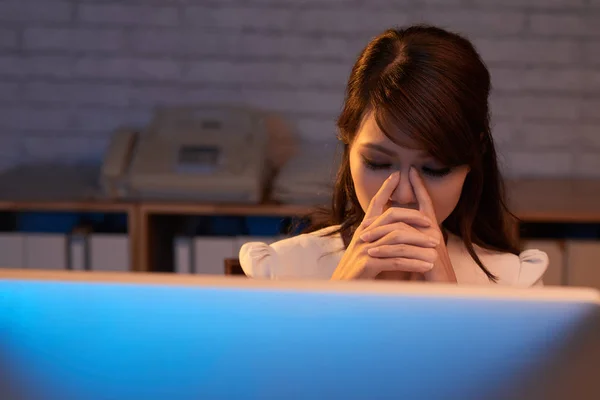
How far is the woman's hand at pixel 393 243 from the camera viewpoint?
1.13 metres

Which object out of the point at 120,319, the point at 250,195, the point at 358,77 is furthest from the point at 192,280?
the point at 250,195

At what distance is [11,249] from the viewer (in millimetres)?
2742

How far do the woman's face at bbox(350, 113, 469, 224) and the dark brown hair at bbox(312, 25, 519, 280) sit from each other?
0.6 inches

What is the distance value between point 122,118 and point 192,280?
269 cm

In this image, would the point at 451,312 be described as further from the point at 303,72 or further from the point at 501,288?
the point at 303,72

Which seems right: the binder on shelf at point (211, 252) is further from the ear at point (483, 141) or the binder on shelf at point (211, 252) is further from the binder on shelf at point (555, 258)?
the ear at point (483, 141)

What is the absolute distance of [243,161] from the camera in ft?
8.63

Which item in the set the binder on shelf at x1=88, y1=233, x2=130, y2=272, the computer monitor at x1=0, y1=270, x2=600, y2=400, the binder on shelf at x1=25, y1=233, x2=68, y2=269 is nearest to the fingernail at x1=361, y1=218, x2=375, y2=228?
the computer monitor at x1=0, y1=270, x2=600, y2=400

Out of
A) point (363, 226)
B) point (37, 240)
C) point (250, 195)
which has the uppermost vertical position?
point (363, 226)

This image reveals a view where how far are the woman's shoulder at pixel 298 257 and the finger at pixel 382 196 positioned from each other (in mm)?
282

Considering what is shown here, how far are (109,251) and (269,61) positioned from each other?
0.92 metres

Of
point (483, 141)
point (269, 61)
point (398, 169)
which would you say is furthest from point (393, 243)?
point (269, 61)

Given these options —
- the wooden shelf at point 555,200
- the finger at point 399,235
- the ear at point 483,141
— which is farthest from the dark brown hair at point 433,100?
the wooden shelf at point 555,200

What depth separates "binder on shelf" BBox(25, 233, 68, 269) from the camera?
8.95 feet
